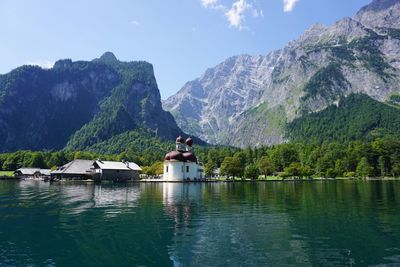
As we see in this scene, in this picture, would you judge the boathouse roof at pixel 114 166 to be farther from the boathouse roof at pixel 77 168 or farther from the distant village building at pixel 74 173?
the boathouse roof at pixel 77 168

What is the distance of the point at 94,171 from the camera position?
514 feet

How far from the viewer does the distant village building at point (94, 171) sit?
154 metres

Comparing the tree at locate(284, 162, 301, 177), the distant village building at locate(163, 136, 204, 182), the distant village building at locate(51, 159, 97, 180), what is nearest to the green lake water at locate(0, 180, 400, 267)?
the distant village building at locate(163, 136, 204, 182)

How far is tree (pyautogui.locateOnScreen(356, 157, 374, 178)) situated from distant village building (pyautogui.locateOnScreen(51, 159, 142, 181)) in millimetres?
97319

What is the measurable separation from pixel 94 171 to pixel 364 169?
114 meters

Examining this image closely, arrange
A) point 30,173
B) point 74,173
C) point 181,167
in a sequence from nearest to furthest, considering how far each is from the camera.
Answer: point 181,167
point 74,173
point 30,173

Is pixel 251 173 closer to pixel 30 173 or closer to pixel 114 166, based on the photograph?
pixel 114 166

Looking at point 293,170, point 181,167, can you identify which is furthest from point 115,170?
point 293,170

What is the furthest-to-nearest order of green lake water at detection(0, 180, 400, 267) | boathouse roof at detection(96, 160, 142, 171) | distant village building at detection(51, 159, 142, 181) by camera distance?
1. boathouse roof at detection(96, 160, 142, 171)
2. distant village building at detection(51, 159, 142, 181)
3. green lake water at detection(0, 180, 400, 267)

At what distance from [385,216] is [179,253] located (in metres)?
26.2

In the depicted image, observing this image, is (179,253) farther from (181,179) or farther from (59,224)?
(181,179)

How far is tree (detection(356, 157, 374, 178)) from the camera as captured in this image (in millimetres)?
163875

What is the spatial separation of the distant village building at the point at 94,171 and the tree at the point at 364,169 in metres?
97.3

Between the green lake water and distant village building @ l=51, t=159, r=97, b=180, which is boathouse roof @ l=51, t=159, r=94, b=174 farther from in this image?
the green lake water
